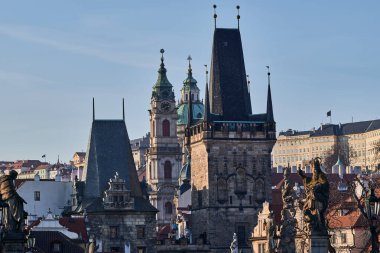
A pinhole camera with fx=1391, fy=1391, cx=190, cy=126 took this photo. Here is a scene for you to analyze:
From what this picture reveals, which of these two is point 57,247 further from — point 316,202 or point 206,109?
point 316,202

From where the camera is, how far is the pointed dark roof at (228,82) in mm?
130625

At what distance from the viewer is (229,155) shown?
129125 millimetres

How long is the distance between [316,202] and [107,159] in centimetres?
8548

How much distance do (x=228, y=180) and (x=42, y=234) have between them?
107 feet

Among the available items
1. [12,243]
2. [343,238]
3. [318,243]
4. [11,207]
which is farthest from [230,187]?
[12,243]

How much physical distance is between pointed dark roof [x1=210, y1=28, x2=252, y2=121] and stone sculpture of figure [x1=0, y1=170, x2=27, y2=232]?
9735cm

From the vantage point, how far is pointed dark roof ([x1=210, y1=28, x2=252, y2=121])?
429 feet

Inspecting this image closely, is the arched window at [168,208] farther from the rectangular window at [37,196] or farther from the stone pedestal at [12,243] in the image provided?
the stone pedestal at [12,243]

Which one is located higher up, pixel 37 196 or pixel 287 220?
pixel 37 196

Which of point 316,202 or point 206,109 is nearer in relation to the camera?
point 316,202

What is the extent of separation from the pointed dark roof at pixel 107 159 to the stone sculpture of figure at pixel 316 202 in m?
83.0

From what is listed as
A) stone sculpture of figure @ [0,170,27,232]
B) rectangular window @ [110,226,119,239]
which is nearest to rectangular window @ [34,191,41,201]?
rectangular window @ [110,226,119,239]

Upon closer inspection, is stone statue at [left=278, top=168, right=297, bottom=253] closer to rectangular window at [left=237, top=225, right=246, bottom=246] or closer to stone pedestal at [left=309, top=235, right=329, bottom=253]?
stone pedestal at [left=309, top=235, right=329, bottom=253]

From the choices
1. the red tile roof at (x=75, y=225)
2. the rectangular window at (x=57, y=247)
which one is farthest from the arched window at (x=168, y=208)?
the rectangular window at (x=57, y=247)
